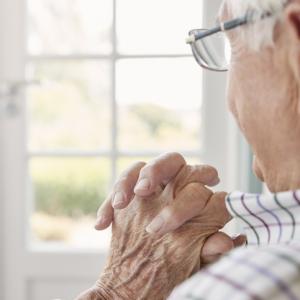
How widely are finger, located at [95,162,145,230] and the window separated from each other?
118 centimetres

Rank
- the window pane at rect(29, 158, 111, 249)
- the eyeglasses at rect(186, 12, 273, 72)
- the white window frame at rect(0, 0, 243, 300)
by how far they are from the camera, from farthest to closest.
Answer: the window pane at rect(29, 158, 111, 249) < the white window frame at rect(0, 0, 243, 300) < the eyeglasses at rect(186, 12, 273, 72)

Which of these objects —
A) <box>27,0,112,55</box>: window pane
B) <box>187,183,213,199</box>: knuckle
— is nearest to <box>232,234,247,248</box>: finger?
<box>187,183,213,199</box>: knuckle

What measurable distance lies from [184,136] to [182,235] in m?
1.40

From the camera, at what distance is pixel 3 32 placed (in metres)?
2.16

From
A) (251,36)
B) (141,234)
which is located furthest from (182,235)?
(251,36)

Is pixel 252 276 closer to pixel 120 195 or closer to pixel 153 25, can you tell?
pixel 120 195

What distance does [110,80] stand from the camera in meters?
2.19

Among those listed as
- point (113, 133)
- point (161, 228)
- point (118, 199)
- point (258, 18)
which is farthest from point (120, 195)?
point (113, 133)

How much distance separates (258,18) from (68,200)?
2.45 meters

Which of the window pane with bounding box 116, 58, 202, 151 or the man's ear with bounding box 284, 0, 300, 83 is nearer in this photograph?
the man's ear with bounding box 284, 0, 300, 83

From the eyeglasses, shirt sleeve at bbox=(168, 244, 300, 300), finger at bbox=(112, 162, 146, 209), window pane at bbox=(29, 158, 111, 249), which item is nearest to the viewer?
shirt sleeve at bbox=(168, 244, 300, 300)

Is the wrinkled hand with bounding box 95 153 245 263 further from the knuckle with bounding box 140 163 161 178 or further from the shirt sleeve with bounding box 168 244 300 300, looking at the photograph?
the shirt sleeve with bounding box 168 244 300 300

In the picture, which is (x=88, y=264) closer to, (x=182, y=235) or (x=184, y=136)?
(x=184, y=136)

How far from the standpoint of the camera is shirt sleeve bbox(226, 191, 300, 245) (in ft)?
2.38
